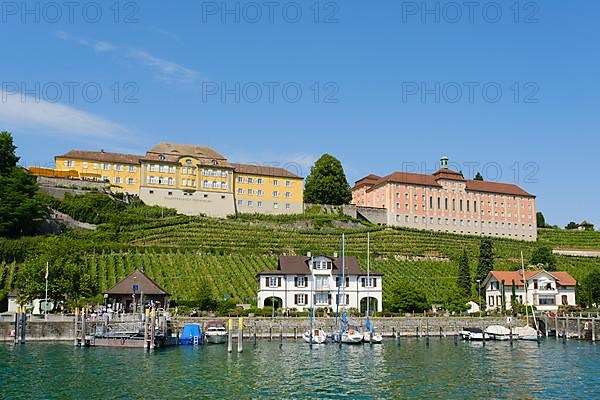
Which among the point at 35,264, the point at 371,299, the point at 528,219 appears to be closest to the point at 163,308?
the point at 35,264

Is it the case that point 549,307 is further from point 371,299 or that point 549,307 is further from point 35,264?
point 35,264

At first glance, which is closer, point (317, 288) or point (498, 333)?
point (498, 333)

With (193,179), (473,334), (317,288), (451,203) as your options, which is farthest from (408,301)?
(451,203)

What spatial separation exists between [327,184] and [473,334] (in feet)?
205

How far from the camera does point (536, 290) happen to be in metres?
74.6

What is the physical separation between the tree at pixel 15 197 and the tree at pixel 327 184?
48.8 meters

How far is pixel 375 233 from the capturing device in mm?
104688

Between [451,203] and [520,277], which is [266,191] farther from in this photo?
[520,277]

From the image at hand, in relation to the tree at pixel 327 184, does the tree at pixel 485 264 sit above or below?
below

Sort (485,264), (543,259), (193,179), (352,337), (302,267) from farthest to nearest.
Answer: (193,179) → (543,259) → (485,264) → (302,267) → (352,337)

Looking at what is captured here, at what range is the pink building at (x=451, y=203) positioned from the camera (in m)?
116

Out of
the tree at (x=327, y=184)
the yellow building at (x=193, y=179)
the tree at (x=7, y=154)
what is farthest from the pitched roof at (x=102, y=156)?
the tree at (x=327, y=184)

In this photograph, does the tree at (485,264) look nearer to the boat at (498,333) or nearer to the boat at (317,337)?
the boat at (498,333)

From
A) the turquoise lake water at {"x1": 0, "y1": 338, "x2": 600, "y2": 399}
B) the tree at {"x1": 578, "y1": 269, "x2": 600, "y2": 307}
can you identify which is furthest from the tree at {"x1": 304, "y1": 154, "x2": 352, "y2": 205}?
the turquoise lake water at {"x1": 0, "y1": 338, "x2": 600, "y2": 399}
